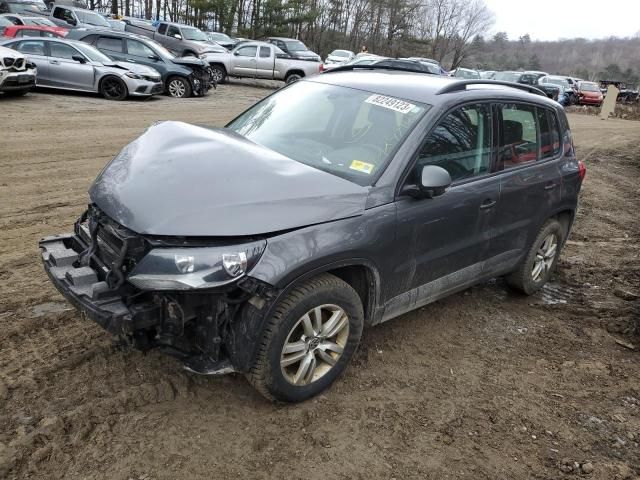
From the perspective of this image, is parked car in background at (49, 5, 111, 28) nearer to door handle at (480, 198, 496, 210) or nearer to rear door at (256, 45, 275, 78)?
rear door at (256, 45, 275, 78)

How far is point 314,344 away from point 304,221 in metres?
0.74

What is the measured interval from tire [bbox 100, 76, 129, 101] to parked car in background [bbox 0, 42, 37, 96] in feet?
5.88

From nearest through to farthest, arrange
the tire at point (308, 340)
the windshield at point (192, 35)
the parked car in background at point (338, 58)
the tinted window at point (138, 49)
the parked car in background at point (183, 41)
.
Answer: the tire at point (308, 340) < the tinted window at point (138, 49) < the parked car in background at point (183, 41) < the windshield at point (192, 35) < the parked car in background at point (338, 58)

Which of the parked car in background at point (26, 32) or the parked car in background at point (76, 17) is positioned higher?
the parked car in background at point (76, 17)

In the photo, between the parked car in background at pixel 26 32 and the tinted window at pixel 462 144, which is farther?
the parked car in background at pixel 26 32

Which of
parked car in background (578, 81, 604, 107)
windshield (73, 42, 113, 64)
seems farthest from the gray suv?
parked car in background (578, 81, 604, 107)

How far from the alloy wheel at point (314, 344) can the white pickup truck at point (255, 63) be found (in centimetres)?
2024

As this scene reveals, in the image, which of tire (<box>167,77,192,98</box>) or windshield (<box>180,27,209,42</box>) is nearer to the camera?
tire (<box>167,77,192,98</box>)

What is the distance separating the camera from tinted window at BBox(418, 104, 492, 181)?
3.61 meters

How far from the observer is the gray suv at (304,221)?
2787mm

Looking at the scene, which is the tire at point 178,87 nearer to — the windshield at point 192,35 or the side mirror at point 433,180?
the windshield at point 192,35

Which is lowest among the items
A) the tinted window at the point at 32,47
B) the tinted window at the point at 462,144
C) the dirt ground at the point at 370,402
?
the dirt ground at the point at 370,402

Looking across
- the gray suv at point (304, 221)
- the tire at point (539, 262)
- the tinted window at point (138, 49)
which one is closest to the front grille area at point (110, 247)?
the gray suv at point (304, 221)

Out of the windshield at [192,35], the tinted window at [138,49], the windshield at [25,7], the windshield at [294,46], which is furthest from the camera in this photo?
the windshield at [25,7]
